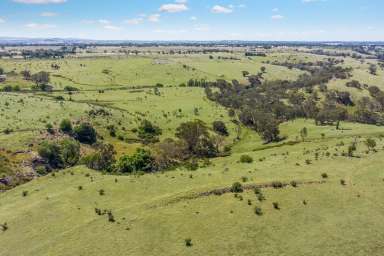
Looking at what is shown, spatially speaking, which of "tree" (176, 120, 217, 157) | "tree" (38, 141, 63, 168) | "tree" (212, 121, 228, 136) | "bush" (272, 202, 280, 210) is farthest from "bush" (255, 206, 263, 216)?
"tree" (212, 121, 228, 136)

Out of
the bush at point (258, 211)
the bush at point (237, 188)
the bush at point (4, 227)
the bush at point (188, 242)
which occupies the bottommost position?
the bush at point (4, 227)

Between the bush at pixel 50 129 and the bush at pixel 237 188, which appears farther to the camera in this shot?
the bush at pixel 50 129

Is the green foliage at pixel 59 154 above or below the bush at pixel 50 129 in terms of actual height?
below

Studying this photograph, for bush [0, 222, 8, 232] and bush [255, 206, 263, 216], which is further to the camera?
bush [0, 222, 8, 232]

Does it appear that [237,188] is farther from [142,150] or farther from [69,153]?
[69,153]

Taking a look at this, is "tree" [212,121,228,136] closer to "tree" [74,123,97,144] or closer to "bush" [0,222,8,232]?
"tree" [74,123,97,144]

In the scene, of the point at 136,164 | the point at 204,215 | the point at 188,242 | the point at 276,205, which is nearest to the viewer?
the point at 188,242

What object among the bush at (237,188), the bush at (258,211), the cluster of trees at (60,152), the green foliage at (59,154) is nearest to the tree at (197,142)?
the cluster of trees at (60,152)

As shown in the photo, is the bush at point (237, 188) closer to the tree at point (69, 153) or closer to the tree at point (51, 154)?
the tree at point (69, 153)

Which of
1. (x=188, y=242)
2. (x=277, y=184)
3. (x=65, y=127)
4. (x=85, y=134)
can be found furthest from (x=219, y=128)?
(x=188, y=242)
